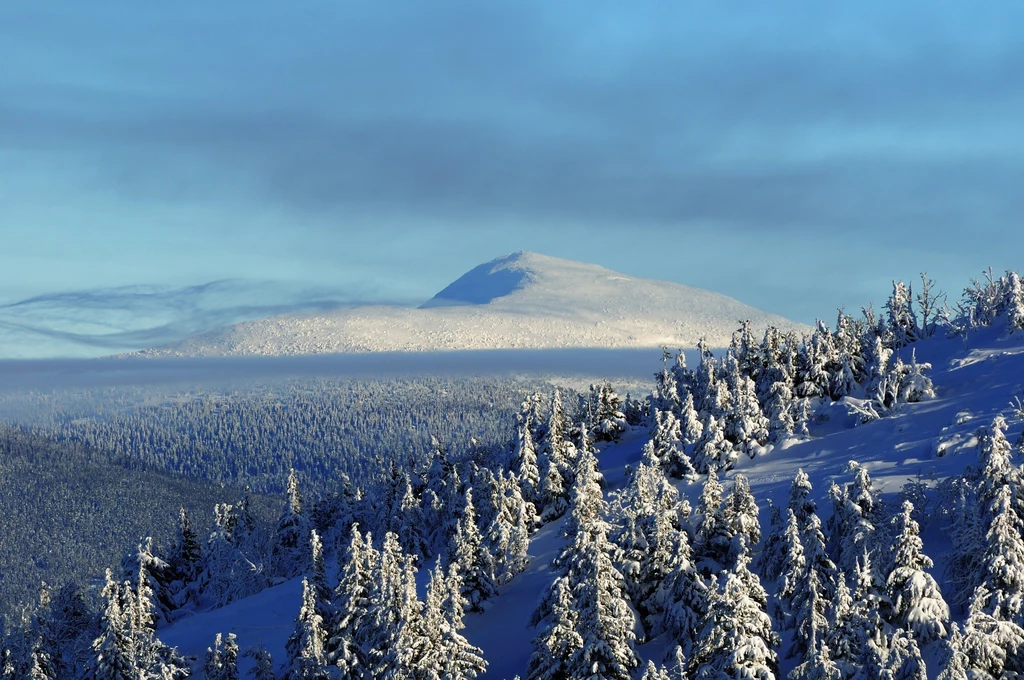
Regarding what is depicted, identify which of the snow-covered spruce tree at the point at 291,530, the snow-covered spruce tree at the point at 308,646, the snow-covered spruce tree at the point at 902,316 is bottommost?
the snow-covered spruce tree at the point at 291,530

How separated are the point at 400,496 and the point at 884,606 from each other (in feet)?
196

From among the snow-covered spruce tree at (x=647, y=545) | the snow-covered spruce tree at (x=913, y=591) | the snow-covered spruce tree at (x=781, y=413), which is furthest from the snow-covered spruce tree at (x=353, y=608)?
the snow-covered spruce tree at (x=781, y=413)

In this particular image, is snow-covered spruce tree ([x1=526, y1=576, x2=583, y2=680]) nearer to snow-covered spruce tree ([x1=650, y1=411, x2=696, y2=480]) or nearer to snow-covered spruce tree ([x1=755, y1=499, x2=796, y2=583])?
snow-covered spruce tree ([x1=755, y1=499, x2=796, y2=583])

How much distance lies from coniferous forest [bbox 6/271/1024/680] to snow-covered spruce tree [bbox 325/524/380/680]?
119 mm

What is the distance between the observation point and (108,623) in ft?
176

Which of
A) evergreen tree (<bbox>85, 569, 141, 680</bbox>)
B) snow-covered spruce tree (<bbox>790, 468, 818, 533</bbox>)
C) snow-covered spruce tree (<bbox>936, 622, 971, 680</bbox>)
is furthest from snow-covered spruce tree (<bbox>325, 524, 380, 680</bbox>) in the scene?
snow-covered spruce tree (<bbox>936, 622, 971, 680</bbox>)

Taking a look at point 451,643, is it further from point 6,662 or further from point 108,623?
point 6,662

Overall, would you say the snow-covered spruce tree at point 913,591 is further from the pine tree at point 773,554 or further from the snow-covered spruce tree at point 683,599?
the pine tree at point 773,554

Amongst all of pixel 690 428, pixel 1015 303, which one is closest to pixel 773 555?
pixel 690 428

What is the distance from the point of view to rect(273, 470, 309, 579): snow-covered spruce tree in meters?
98.2

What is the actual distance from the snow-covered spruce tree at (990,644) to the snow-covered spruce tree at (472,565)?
3361 cm

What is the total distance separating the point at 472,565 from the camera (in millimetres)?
60719

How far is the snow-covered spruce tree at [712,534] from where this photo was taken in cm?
5069

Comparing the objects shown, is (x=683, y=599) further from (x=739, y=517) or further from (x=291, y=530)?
(x=291, y=530)
